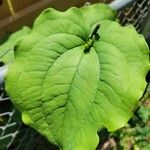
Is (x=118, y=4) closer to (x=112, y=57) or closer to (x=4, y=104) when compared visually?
(x=112, y=57)

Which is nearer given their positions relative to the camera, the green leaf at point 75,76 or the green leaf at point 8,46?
the green leaf at point 75,76

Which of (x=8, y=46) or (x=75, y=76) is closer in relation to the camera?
(x=75, y=76)

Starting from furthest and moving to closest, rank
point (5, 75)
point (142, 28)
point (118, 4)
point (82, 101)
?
point (142, 28) < point (118, 4) < point (82, 101) < point (5, 75)

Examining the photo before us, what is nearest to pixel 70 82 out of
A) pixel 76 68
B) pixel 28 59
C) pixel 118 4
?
pixel 76 68
